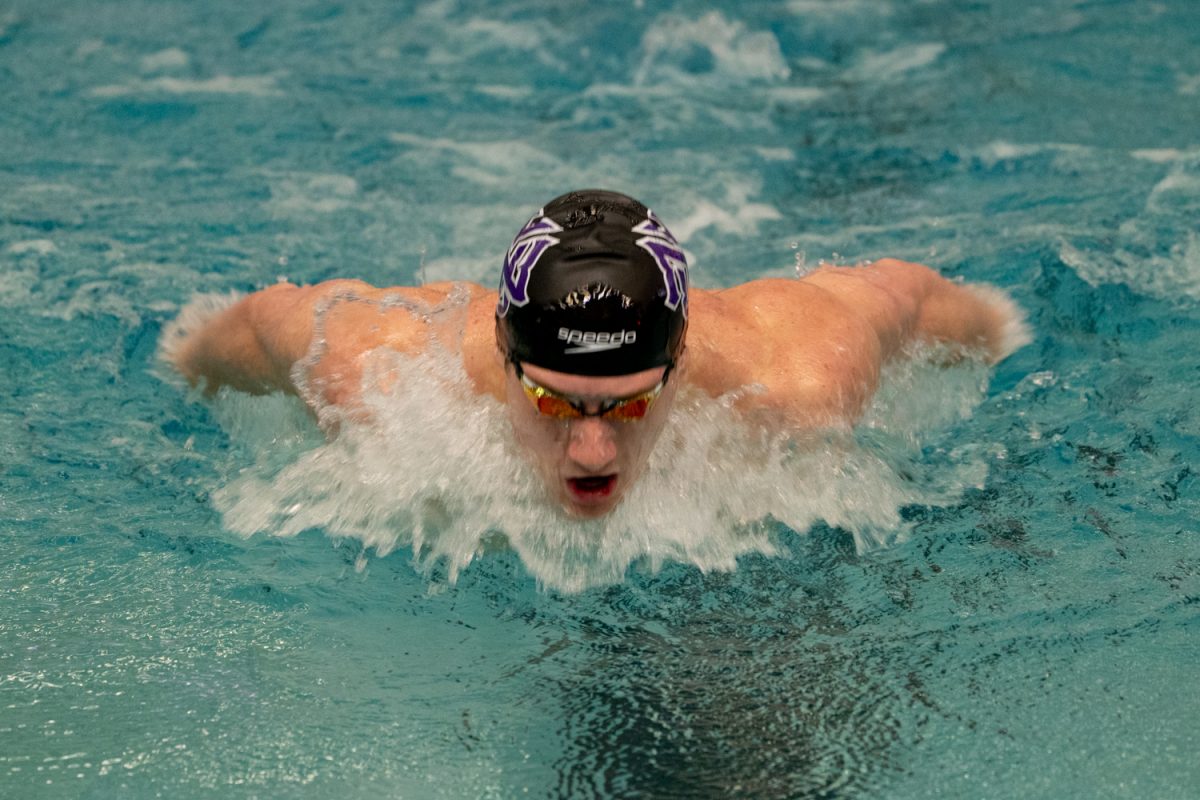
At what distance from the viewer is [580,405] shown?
311cm

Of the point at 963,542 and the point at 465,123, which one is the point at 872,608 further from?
the point at 465,123

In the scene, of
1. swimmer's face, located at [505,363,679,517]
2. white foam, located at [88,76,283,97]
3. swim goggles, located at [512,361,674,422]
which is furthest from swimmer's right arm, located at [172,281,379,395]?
white foam, located at [88,76,283,97]

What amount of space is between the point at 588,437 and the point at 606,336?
26cm

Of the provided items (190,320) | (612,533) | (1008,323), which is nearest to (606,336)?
(612,533)

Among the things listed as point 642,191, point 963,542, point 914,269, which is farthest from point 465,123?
point 963,542

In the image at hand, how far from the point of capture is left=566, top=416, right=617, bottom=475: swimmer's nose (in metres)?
3.08

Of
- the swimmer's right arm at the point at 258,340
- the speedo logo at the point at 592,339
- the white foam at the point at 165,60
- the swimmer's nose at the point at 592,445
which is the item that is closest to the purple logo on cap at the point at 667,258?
the speedo logo at the point at 592,339

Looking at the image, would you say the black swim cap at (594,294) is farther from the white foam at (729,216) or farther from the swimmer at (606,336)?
the white foam at (729,216)

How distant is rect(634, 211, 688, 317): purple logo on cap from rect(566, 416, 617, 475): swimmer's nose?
351 mm

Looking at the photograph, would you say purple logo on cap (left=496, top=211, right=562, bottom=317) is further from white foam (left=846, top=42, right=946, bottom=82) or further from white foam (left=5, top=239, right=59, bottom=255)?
white foam (left=846, top=42, right=946, bottom=82)

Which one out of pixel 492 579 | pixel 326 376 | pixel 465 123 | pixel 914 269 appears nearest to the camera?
pixel 492 579

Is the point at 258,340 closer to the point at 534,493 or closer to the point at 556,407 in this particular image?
the point at 534,493

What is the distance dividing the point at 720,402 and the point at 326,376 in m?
1.20

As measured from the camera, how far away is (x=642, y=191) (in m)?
6.90
